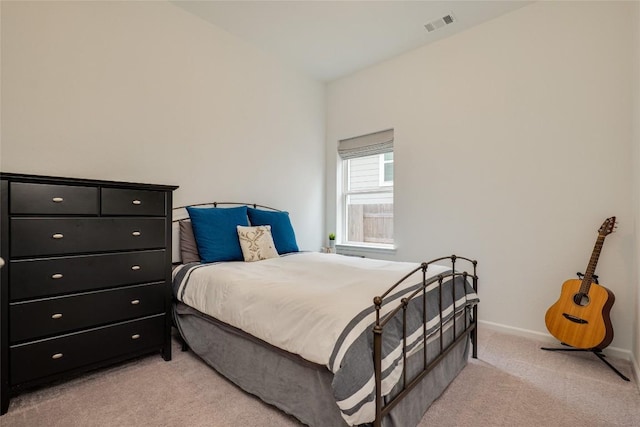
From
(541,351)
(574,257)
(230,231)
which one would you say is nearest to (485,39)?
(574,257)

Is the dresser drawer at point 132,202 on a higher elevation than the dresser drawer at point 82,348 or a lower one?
higher

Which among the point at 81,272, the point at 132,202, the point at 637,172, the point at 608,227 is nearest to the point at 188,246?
the point at 132,202

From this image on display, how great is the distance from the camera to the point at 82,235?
1845 millimetres

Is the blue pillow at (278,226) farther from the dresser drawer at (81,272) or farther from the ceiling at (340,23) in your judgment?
the ceiling at (340,23)

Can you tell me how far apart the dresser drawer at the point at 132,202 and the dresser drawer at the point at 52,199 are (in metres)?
0.06

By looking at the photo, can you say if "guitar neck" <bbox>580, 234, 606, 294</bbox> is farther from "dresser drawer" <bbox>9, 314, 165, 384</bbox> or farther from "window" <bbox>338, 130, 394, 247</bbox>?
"dresser drawer" <bbox>9, 314, 165, 384</bbox>

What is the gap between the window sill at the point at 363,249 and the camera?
3574 mm

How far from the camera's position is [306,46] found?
3.35 metres

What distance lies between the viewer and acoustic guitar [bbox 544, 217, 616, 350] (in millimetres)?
2037

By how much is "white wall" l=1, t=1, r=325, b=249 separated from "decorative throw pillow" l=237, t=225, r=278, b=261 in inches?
23.7

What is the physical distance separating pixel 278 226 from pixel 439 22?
2488 mm

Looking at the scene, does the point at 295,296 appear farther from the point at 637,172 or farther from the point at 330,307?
the point at 637,172

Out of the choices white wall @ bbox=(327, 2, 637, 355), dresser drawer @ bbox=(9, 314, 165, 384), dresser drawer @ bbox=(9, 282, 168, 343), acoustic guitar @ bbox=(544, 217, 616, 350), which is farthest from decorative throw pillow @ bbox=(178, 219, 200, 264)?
acoustic guitar @ bbox=(544, 217, 616, 350)

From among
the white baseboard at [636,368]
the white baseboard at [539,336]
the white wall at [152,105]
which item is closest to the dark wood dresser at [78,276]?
the white wall at [152,105]
